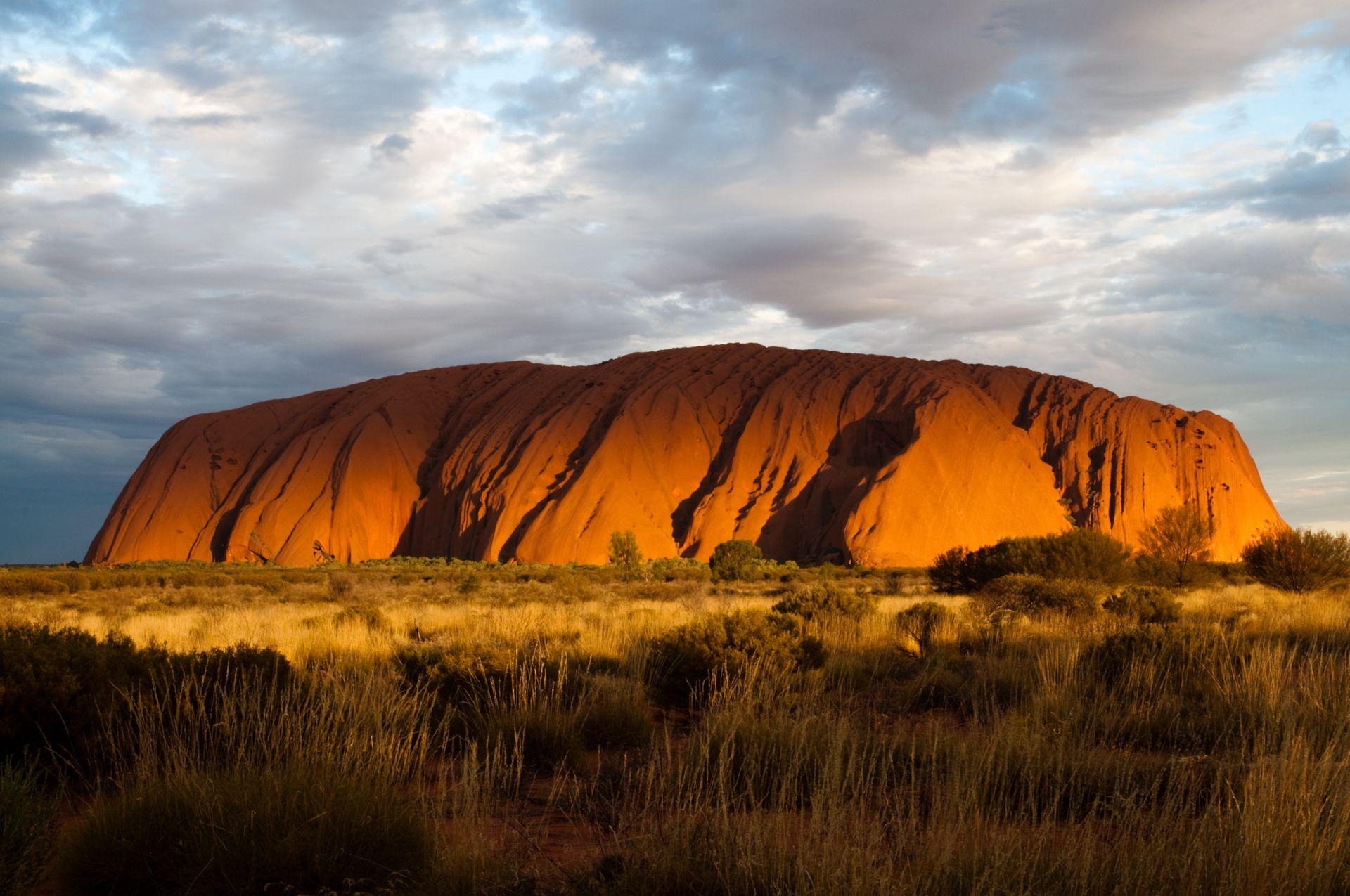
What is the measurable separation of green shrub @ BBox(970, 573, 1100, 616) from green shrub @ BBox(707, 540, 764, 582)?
19991 millimetres

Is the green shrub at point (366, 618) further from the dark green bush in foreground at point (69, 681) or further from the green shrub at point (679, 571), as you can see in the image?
the green shrub at point (679, 571)

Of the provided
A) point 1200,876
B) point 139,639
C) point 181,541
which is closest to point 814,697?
point 1200,876

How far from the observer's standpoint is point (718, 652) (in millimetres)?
8922

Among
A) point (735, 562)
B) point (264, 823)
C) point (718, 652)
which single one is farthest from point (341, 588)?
point (264, 823)

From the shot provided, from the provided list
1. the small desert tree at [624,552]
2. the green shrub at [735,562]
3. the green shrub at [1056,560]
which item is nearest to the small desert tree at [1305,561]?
the green shrub at [1056,560]

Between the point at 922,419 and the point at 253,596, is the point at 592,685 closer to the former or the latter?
the point at 253,596

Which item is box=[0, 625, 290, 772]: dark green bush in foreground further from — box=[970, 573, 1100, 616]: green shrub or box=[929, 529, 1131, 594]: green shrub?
box=[929, 529, 1131, 594]: green shrub

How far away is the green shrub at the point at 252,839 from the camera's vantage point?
3971mm

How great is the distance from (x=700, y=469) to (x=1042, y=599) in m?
48.1

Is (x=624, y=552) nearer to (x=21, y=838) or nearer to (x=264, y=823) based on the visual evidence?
(x=264, y=823)

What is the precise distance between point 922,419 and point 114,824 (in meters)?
58.1

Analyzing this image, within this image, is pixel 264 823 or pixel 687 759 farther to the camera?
pixel 687 759

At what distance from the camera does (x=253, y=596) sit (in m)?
25.0

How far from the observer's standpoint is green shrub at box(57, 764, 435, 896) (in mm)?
3971
